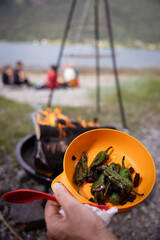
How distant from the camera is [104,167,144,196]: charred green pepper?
1657mm

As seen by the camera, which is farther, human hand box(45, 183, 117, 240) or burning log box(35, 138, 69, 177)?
burning log box(35, 138, 69, 177)

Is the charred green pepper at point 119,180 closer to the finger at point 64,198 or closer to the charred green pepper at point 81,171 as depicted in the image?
the charred green pepper at point 81,171

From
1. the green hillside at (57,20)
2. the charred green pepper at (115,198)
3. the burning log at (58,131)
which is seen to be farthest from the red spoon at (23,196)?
the green hillside at (57,20)

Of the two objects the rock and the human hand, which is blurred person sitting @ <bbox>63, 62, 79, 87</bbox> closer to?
the rock

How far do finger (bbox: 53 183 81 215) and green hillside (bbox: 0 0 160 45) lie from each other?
121775 millimetres

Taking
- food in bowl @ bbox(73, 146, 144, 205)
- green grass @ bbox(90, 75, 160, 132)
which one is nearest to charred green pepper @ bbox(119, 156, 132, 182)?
food in bowl @ bbox(73, 146, 144, 205)

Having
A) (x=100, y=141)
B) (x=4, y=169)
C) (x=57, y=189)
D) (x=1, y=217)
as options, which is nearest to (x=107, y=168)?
(x=100, y=141)

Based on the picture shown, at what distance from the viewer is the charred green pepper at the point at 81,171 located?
1.79 metres

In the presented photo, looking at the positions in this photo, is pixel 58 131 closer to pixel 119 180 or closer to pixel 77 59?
pixel 119 180

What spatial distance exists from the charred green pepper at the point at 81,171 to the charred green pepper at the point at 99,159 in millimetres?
97

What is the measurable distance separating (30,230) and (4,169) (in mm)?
1816

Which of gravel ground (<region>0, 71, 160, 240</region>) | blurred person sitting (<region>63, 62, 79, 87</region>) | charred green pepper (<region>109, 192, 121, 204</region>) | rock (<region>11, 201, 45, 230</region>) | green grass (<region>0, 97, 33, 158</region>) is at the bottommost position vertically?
blurred person sitting (<region>63, 62, 79, 87</region>)

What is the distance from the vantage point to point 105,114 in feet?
26.4

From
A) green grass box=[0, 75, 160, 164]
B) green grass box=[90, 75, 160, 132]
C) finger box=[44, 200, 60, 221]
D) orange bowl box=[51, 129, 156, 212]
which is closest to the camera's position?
finger box=[44, 200, 60, 221]
